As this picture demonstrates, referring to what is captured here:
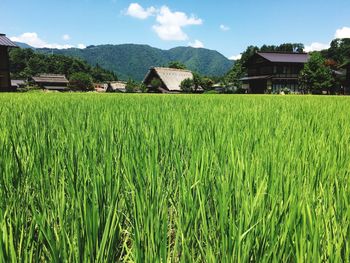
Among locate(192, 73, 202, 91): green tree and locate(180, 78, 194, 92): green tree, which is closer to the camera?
locate(180, 78, 194, 92): green tree

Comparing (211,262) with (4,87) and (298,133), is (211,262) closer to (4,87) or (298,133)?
(298,133)

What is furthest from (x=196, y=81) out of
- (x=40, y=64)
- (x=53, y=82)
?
(x=40, y=64)

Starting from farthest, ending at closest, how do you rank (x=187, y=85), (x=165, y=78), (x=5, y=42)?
(x=165, y=78), (x=187, y=85), (x=5, y=42)

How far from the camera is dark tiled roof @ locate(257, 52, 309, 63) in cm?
3389

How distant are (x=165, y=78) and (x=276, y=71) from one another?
14473mm

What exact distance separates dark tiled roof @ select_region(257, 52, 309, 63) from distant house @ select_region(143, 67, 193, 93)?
37.9ft

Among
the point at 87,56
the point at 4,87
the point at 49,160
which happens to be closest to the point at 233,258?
the point at 49,160

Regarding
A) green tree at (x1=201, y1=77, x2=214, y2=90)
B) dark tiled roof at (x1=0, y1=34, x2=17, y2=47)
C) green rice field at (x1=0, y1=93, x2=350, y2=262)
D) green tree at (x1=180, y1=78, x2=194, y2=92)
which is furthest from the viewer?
green tree at (x1=201, y1=77, x2=214, y2=90)

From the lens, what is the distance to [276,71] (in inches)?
1318

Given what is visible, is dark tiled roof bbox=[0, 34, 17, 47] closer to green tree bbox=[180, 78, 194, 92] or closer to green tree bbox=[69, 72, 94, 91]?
green tree bbox=[180, 78, 194, 92]

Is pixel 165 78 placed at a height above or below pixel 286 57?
below

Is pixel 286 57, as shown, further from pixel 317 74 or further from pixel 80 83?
pixel 80 83

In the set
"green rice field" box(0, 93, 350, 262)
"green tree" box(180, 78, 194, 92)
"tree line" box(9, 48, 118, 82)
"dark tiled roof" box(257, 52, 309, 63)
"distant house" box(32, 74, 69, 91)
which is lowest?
"green rice field" box(0, 93, 350, 262)

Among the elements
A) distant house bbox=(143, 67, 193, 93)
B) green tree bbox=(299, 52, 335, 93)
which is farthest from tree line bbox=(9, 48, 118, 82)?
green tree bbox=(299, 52, 335, 93)
